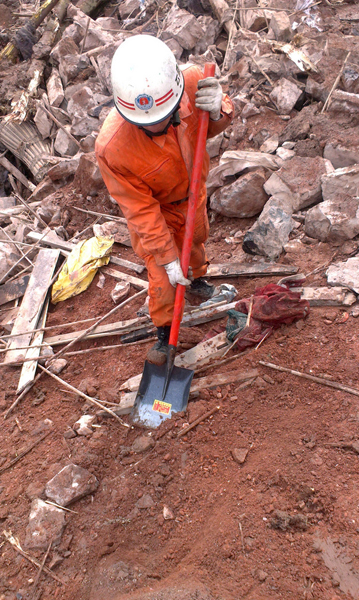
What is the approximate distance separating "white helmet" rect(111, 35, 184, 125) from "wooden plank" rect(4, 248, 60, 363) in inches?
109

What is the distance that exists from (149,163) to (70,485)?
2437 mm

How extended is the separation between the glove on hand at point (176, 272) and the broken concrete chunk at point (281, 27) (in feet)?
17.7

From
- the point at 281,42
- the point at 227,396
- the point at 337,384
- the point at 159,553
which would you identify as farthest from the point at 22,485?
the point at 281,42

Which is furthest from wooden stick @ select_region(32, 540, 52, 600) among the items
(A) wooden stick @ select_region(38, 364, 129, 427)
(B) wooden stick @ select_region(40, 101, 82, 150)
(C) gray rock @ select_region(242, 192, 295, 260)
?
(B) wooden stick @ select_region(40, 101, 82, 150)

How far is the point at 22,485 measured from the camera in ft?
10.2

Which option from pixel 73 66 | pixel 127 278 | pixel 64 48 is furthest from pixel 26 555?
pixel 64 48

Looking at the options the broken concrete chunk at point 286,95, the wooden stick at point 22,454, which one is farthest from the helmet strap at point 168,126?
the broken concrete chunk at point 286,95

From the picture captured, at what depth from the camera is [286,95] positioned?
570 cm

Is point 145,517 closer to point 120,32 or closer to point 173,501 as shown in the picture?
point 173,501

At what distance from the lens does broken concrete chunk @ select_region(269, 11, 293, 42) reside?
6.38 meters

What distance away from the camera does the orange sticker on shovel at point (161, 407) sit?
130 inches

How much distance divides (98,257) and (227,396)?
2.71 metres

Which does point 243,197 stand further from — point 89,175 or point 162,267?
point 89,175

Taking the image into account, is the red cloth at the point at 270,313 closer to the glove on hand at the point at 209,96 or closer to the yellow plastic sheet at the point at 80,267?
the glove on hand at the point at 209,96
